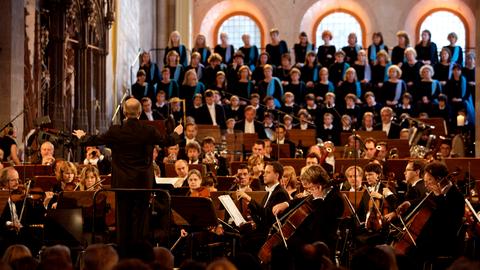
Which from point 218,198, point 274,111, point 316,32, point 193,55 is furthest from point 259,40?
point 218,198

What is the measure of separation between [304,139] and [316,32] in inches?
393

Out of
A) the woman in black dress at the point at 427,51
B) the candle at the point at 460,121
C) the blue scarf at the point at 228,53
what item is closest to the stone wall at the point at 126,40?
the blue scarf at the point at 228,53

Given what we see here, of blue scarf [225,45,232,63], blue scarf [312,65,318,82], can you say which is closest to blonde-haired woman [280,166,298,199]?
blue scarf [312,65,318,82]

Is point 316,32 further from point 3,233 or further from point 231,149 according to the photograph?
point 3,233

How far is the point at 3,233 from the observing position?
29.3 feet

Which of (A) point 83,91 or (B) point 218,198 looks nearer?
(B) point 218,198

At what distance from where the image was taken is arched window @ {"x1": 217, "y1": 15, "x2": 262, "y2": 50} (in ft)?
80.1

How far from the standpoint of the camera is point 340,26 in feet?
79.3

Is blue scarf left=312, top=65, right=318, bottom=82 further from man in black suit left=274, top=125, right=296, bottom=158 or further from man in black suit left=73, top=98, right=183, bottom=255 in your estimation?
man in black suit left=73, top=98, right=183, bottom=255

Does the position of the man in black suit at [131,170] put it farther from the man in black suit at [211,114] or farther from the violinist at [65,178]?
the man in black suit at [211,114]

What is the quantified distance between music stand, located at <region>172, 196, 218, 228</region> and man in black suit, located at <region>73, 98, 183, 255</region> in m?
0.58

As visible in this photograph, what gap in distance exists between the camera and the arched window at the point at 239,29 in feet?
80.1

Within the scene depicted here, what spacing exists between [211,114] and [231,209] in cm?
767

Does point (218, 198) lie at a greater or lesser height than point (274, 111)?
lesser
